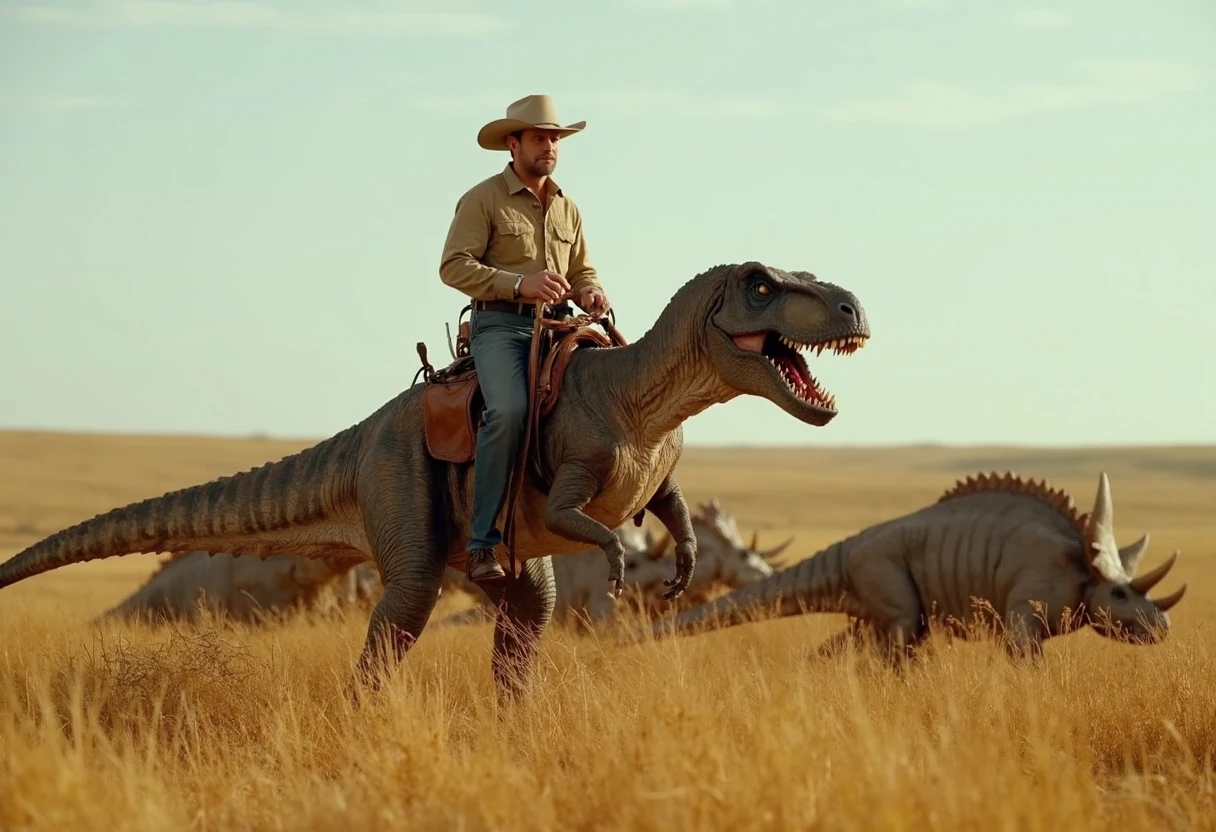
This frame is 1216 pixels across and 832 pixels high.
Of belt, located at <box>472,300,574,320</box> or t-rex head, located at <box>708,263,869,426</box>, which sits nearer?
t-rex head, located at <box>708,263,869,426</box>

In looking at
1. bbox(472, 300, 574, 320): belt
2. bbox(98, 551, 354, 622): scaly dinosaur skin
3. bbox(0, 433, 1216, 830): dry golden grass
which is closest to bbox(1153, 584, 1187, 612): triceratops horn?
bbox(0, 433, 1216, 830): dry golden grass

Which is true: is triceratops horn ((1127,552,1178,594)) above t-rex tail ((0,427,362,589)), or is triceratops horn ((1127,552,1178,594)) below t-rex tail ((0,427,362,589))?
below

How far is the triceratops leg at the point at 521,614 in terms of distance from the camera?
7.26 metres

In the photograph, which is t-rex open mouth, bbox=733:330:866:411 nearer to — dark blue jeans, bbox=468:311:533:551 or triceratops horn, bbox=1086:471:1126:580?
dark blue jeans, bbox=468:311:533:551

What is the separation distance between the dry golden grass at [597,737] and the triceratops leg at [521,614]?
0.55 feet

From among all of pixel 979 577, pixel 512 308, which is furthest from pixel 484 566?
pixel 979 577

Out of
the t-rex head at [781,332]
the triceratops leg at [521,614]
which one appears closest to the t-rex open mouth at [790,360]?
the t-rex head at [781,332]

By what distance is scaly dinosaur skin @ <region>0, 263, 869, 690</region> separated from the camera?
6.11m

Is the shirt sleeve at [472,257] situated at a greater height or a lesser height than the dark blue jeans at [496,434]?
greater

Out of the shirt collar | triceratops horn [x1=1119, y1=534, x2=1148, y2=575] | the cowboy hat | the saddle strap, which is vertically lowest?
triceratops horn [x1=1119, y1=534, x2=1148, y2=575]

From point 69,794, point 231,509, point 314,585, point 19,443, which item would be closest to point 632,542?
point 314,585

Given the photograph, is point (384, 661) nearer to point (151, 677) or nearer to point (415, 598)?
point (415, 598)

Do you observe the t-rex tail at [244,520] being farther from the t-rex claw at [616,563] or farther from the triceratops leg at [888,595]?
the triceratops leg at [888,595]

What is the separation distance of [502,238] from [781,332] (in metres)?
1.53
